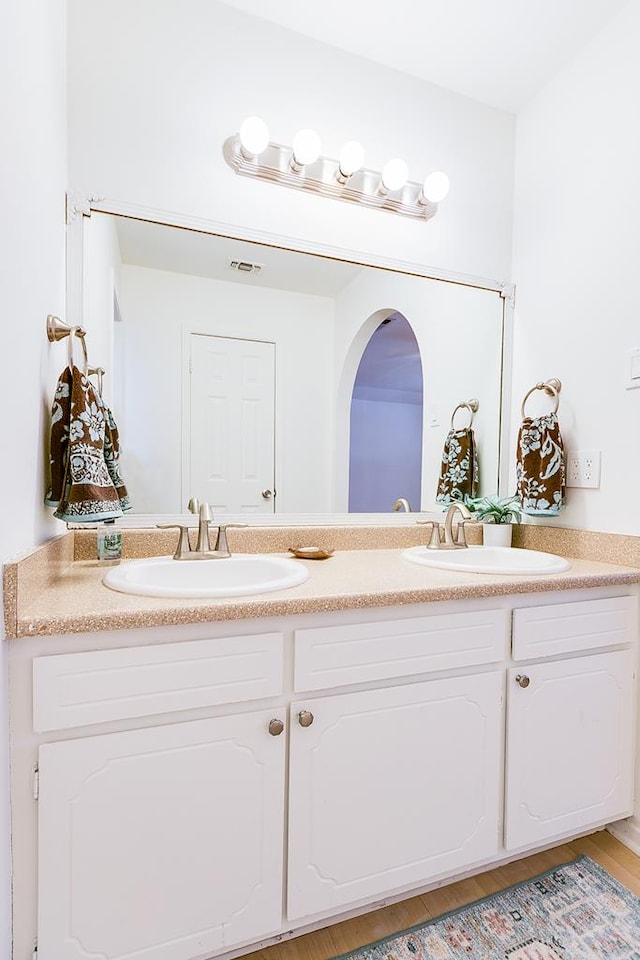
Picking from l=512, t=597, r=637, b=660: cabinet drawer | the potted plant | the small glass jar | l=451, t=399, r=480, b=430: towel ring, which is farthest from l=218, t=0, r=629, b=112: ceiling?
l=512, t=597, r=637, b=660: cabinet drawer

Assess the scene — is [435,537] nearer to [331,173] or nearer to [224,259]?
[224,259]

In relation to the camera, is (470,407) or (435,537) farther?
(470,407)

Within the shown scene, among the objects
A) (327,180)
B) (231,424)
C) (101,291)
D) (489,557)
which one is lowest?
(489,557)

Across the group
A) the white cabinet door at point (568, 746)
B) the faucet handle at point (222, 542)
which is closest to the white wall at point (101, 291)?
the faucet handle at point (222, 542)

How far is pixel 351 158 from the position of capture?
158 centimetres

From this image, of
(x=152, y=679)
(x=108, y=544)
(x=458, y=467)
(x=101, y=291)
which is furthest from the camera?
(x=458, y=467)

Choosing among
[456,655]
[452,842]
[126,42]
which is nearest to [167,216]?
[126,42]

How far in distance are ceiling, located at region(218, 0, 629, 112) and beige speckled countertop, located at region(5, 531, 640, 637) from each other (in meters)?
1.66

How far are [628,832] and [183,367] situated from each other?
1.91 metres

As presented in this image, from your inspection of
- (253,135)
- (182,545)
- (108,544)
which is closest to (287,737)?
(182,545)

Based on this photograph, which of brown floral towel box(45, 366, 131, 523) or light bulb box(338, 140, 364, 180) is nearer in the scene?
brown floral towel box(45, 366, 131, 523)

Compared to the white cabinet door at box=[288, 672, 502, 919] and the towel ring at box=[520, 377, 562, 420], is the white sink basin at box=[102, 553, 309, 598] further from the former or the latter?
the towel ring at box=[520, 377, 562, 420]

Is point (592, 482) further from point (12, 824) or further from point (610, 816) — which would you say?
point (12, 824)

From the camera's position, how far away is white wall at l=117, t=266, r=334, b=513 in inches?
59.3
